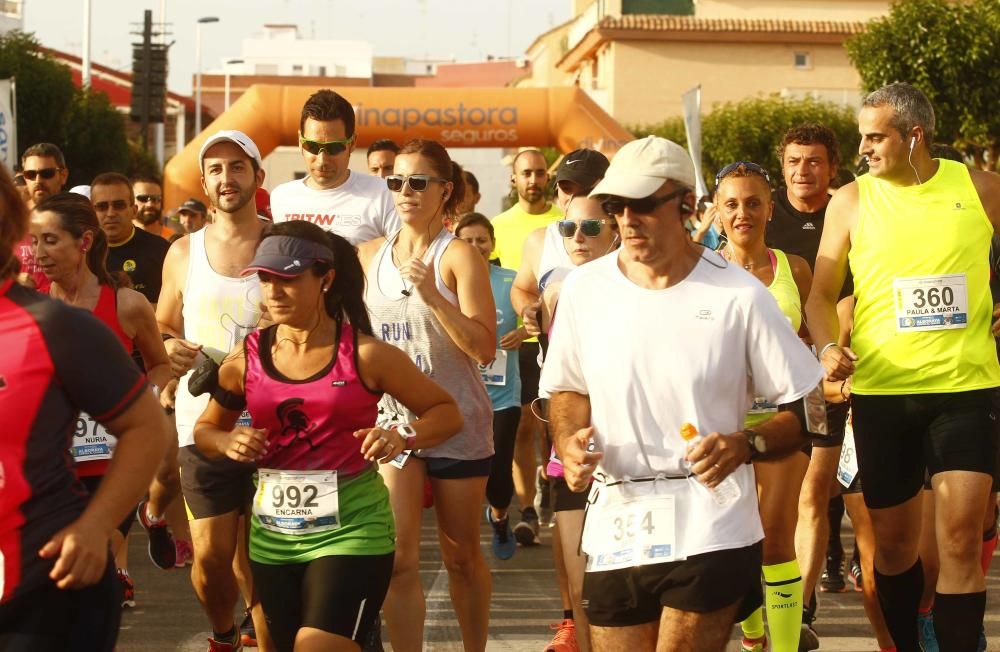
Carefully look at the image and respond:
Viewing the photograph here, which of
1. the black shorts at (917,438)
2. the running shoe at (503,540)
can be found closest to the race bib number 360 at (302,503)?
the black shorts at (917,438)

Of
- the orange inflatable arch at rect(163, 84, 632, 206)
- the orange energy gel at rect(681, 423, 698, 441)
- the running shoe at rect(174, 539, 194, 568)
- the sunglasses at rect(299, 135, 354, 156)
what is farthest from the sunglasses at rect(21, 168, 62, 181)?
the orange inflatable arch at rect(163, 84, 632, 206)

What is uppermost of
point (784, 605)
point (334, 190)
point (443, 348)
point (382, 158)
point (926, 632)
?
point (382, 158)

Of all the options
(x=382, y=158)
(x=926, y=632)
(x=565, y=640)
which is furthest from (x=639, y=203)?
(x=382, y=158)

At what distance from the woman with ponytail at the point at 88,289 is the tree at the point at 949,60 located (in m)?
31.5

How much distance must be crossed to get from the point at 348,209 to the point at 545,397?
277cm

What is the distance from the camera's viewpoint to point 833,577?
910cm

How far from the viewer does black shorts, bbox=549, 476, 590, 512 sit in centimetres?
643

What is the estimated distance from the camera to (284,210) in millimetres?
7496

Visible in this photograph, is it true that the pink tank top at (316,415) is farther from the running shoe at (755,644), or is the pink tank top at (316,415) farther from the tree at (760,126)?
the tree at (760,126)

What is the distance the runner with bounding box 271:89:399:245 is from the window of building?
66059 millimetres

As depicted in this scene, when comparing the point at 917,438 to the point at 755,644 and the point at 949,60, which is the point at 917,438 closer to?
the point at 755,644

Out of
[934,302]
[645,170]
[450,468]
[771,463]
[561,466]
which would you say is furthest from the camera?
[450,468]

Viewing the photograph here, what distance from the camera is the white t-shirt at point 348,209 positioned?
24.2ft

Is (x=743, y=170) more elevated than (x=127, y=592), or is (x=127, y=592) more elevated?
(x=743, y=170)
